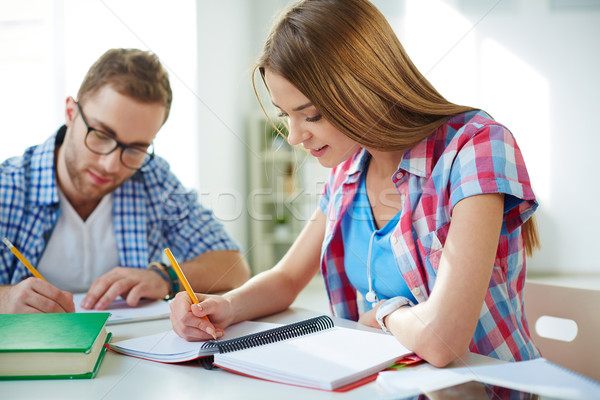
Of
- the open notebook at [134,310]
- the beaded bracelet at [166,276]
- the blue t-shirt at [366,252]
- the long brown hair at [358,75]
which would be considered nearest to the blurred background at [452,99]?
the beaded bracelet at [166,276]

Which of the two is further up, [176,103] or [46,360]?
[176,103]

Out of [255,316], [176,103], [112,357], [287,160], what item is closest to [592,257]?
[287,160]

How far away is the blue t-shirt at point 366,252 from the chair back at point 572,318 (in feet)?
0.78

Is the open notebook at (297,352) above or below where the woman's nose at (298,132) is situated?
below

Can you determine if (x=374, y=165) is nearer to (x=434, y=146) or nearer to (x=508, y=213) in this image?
(x=434, y=146)

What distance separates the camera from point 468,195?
2.78ft

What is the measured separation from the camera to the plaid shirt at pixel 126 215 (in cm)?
139

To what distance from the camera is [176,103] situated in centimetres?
334

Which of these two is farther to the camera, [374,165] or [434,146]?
[374,165]

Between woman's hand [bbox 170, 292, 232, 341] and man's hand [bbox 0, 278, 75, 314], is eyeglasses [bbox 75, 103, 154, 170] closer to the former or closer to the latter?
man's hand [bbox 0, 278, 75, 314]

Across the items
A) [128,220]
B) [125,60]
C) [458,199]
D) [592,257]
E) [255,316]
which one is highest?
[125,60]

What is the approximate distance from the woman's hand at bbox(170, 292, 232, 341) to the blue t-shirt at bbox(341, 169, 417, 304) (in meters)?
0.31

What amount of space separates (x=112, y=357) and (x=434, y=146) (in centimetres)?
67

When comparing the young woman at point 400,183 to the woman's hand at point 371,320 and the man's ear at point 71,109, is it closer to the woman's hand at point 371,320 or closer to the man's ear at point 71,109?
the woman's hand at point 371,320
